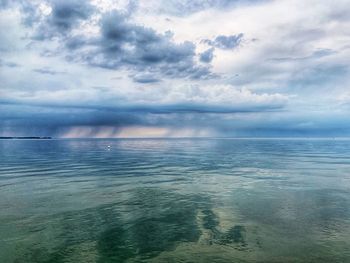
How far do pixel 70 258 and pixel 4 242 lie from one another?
17.8ft

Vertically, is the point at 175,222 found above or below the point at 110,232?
below

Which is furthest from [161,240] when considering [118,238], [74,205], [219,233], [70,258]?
[74,205]

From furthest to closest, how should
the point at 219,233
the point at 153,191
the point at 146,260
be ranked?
the point at 153,191 < the point at 219,233 < the point at 146,260

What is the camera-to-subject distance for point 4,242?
64.3ft

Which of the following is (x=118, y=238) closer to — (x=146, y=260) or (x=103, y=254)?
(x=103, y=254)

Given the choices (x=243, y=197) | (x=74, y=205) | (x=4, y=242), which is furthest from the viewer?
(x=243, y=197)

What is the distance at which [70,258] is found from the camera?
56.0ft

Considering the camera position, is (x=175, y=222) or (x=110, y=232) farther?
(x=175, y=222)

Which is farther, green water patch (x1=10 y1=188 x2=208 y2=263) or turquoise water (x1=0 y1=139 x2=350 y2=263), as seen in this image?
turquoise water (x1=0 y1=139 x2=350 y2=263)

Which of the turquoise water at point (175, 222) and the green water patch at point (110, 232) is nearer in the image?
the green water patch at point (110, 232)

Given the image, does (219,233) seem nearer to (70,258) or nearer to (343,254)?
(343,254)

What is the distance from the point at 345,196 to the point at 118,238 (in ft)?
82.6

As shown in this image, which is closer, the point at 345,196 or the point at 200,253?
the point at 200,253

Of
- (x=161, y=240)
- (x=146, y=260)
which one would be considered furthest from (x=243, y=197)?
(x=146, y=260)
